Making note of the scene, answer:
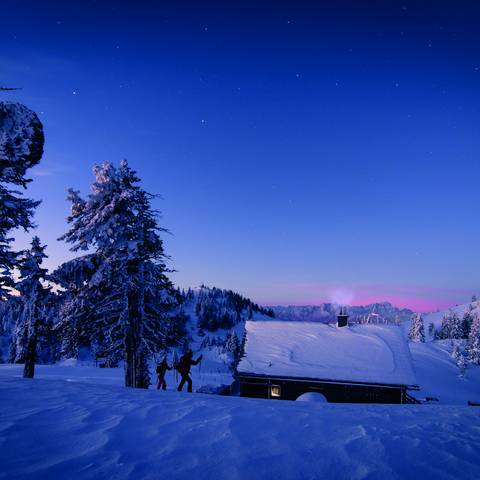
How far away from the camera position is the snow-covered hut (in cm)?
2027

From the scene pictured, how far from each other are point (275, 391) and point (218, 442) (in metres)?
20.5

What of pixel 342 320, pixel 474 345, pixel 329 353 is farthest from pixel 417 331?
pixel 329 353

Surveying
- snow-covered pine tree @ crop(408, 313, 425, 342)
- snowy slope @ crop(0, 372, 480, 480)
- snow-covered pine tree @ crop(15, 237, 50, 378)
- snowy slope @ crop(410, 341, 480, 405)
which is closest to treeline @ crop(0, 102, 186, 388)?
snow-covered pine tree @ crop(15, 237, 50, 378)

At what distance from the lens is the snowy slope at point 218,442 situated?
8.63 feet

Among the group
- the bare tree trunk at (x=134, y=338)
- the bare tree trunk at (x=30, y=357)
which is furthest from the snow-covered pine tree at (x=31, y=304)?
the bare tree trunk at (x=134, y=338)

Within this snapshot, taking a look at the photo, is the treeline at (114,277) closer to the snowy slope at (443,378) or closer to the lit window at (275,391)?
the lit window at (275,391)

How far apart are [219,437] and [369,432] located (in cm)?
181

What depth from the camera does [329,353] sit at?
73.8 ft

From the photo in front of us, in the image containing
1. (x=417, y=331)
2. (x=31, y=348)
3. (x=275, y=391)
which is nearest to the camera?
Answer: (x=31, y=348)

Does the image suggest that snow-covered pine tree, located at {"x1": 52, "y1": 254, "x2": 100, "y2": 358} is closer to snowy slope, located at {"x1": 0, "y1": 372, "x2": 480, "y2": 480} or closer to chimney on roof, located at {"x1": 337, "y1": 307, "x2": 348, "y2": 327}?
snowy slope, located at {"x1": 0, "y1": 372, "x2": 480, "y2": 480}

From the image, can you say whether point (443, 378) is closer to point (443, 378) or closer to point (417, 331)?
point (443, 378)

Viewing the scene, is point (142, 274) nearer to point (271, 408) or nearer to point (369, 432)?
point (271, 408)

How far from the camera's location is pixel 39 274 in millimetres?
22562

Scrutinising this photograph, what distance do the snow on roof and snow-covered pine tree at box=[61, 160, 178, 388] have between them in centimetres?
890
